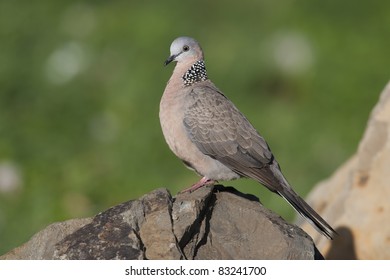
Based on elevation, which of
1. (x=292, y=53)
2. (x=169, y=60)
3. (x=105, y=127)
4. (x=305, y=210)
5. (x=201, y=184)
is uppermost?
(x=292, y=53)

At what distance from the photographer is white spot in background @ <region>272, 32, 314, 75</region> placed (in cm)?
1542

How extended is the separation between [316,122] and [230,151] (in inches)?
229

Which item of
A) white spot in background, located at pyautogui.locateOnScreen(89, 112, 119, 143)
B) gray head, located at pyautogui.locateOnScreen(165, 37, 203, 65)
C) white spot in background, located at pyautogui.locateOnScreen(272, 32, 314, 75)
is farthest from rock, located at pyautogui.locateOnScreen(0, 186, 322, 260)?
white spot in background, located at pyautogui.locateOnScreen(272, 32, 314, 75)

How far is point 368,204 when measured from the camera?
9984 mm

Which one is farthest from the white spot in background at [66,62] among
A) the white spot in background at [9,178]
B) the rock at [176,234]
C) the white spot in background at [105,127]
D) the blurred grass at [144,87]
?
the rock at [176,234]

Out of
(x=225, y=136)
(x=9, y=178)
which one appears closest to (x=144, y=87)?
(x=9, y=178)

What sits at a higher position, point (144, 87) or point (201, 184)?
point (144, 87)

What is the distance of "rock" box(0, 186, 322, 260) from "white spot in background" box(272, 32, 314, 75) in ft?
23.6

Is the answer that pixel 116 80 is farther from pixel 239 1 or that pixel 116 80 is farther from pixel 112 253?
pixel 112 253

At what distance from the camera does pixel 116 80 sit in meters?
15.2

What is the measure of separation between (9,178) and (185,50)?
5.10 metres

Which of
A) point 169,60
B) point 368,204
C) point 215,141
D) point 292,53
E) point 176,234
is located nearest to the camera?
point 176,234

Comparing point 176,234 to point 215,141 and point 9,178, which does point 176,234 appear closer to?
point 215,141
